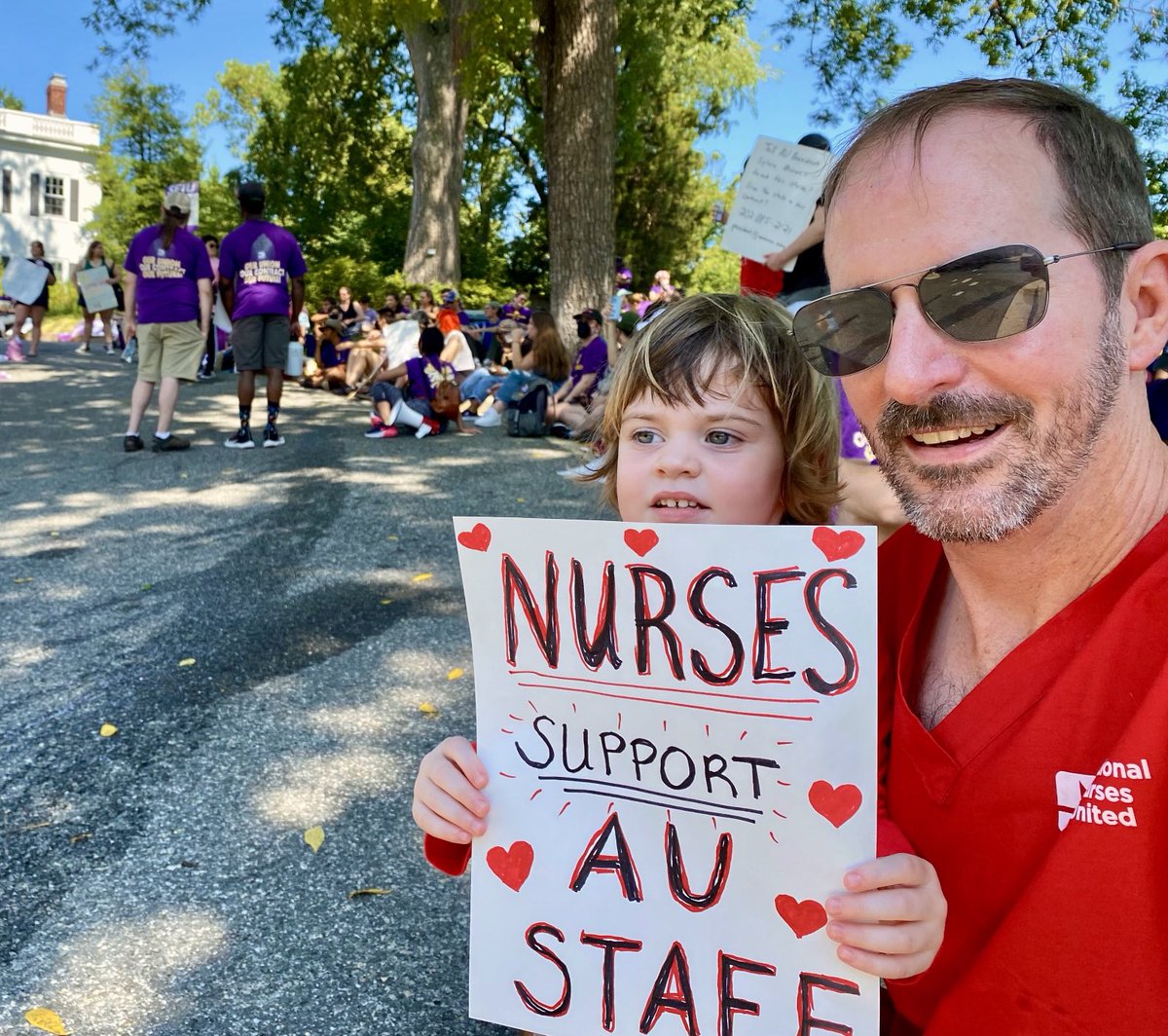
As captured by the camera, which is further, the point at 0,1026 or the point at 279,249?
the point at 279,249

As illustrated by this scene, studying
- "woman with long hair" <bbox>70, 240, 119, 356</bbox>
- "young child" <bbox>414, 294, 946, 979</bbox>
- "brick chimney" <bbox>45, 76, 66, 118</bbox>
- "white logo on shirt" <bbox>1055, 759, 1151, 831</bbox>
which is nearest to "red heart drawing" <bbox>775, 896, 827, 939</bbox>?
"white logo on shirt" <bbox>1055, 759, 1151, 831</bbox>

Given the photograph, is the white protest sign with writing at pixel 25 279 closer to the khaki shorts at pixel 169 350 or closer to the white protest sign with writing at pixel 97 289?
the white protest sign with writing at pixel 97 289

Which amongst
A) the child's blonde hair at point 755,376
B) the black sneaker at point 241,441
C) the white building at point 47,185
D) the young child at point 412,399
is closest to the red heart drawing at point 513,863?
the child's blonde hair at point 755,376

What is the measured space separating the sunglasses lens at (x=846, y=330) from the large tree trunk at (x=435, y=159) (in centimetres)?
1776

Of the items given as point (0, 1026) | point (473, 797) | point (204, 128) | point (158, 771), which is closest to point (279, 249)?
point (158, 771)

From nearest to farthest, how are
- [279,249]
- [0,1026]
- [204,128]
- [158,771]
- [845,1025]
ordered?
[845,1025] → [0,1026] → [158,771] → [279,249] → [204,128]

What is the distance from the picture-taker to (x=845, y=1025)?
120 cm

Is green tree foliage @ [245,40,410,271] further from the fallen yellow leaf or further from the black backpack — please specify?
the fallen yellow leaf

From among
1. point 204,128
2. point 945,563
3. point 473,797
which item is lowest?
point 473,797

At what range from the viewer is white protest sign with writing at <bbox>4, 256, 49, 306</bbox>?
16.0m

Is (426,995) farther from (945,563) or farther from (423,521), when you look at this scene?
(423,521)

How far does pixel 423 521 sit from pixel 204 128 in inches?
2173

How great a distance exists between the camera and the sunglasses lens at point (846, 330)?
4.42 ft

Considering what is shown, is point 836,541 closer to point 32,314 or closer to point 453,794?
point 453,794
